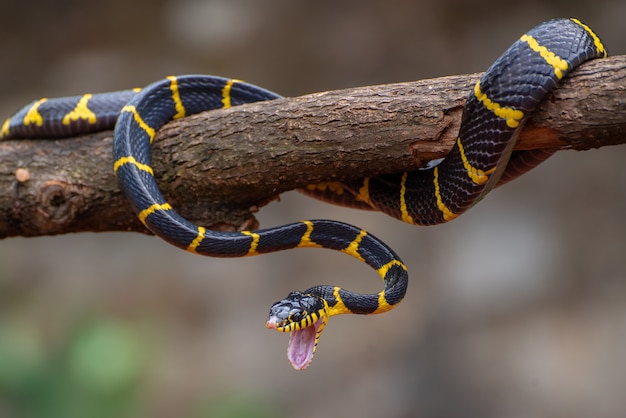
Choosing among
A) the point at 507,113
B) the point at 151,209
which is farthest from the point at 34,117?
the point at 507,113

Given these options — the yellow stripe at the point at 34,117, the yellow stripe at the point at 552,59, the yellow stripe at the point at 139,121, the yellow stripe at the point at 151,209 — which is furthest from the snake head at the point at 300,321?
the yellow stripe at the point at 34,117

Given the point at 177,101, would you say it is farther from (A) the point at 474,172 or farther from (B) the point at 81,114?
(A) the point at 474,172

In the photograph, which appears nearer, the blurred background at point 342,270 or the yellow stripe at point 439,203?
the yellow stripe at point 439,203

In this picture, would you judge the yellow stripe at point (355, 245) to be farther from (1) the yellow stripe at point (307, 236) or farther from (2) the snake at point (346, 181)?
(1) the yellow stripe at point (307, 236)

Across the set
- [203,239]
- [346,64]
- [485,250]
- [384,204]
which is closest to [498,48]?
[346,64]

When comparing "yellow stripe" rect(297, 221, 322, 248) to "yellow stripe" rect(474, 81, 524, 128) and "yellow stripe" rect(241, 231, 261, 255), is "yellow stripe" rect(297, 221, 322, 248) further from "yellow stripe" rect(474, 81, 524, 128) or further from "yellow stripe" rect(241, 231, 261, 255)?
"yellow stripe" rect(474, 81, 524, 128)

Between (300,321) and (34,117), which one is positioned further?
(34,117)
